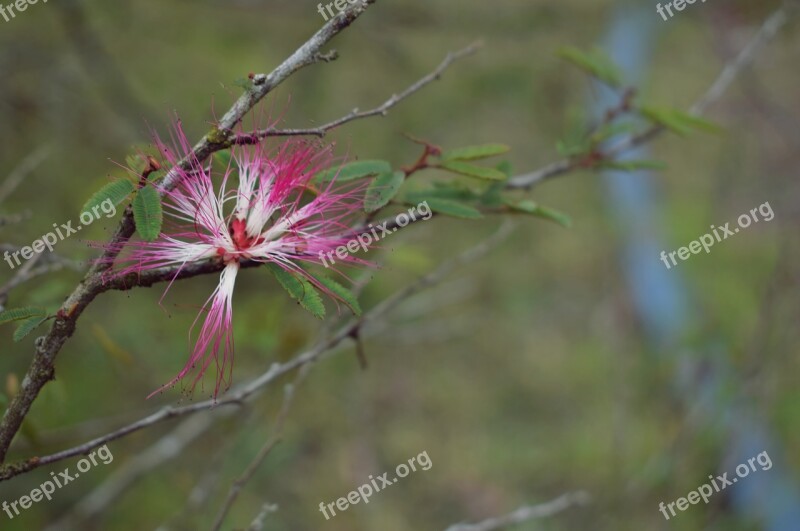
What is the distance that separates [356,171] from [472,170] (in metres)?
0.26

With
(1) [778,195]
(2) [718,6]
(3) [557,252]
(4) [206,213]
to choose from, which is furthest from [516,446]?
(4) [206,213]

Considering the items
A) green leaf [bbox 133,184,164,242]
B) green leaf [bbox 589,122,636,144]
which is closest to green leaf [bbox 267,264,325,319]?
green leaf [bbox 133,184,164,242]

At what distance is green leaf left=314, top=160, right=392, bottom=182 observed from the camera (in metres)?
1.66

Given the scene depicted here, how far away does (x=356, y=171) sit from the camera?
1.71 m

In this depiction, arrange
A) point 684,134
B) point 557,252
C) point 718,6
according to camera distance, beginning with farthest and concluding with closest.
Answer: point 557,252 → point 718,6 → point 684,134

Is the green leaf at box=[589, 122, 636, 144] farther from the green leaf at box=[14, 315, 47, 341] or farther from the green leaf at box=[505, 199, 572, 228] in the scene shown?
the green leaf at box=[14, 315, 47, 341]

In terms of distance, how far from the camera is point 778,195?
562 cm

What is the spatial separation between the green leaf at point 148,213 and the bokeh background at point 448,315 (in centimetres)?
81

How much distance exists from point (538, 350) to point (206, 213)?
4696mm

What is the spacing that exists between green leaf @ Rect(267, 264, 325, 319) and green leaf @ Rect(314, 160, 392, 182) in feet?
0.89

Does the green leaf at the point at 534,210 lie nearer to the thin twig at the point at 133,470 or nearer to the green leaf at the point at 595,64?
the green leaf at the point at 595,64

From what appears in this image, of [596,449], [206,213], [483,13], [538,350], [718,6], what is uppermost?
[483,13]

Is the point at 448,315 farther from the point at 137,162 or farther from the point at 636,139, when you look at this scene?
the point at 137,162

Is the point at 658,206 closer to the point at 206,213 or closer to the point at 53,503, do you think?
the point at 53,503
